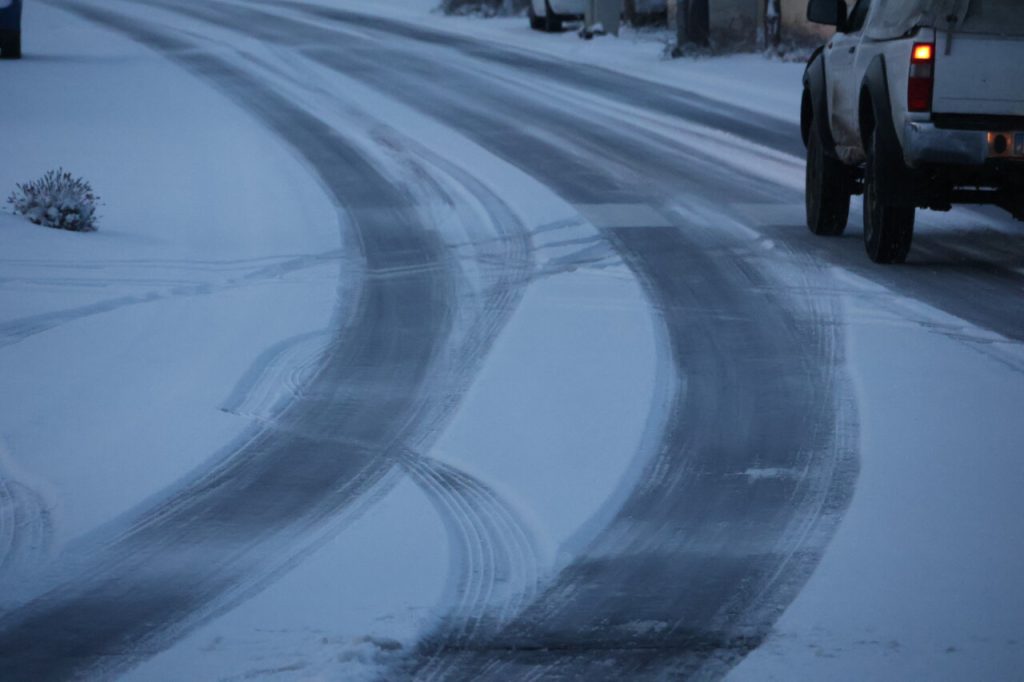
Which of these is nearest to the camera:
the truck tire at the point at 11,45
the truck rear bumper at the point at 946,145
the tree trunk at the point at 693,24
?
the truck rear bumper at the point at 946,145

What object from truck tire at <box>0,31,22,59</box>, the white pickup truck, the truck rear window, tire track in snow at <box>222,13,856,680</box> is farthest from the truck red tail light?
truck tire at <box>0,31,22,59</box>

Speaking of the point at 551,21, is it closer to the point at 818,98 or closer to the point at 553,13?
the point at 553,13

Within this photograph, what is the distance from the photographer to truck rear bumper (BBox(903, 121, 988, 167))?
10000 millimetres

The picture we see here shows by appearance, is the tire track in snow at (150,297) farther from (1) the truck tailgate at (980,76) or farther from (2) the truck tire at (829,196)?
(1) the truck tailgate at (980,76)

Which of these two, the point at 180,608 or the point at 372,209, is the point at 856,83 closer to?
the point at 372,209

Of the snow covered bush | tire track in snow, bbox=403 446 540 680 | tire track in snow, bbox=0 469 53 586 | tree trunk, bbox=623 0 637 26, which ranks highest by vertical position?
tree trunk, bbox=623 0 637 26

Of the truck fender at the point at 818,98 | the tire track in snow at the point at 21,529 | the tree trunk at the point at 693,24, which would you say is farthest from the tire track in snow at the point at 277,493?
the tree trunk at the point at 693,24

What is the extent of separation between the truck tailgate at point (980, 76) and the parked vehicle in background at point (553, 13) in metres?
26.3

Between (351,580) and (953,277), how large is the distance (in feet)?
21.2

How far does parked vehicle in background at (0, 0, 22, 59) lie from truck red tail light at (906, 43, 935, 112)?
20.2 meters

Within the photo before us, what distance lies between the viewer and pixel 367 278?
1057 cm

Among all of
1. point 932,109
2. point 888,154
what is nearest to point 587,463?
point 932,109

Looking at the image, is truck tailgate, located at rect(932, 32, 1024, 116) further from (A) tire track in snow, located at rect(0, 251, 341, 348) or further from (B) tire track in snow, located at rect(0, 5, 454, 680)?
(A) tire track in snow, located at rect(0, 251, 341, 348)

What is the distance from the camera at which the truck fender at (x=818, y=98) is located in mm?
12344
